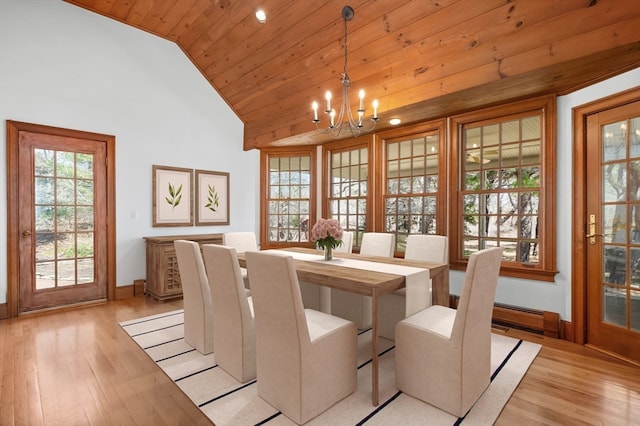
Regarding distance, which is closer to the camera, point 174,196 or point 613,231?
point 613,231

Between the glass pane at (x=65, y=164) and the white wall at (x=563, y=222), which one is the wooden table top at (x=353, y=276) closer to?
the white wall at (x=563, y=222)

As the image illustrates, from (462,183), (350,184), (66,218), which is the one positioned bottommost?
(66,218)

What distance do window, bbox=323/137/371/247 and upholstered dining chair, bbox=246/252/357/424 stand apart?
9.72ft

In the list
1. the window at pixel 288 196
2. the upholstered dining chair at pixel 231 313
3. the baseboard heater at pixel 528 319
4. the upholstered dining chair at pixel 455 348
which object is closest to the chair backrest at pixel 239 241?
the upholstered dining chair at pixel 231 313

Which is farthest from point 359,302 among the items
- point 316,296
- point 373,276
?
point 373,276

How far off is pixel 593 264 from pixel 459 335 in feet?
6.45

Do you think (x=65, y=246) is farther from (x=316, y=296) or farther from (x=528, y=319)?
(x=528, y=319)

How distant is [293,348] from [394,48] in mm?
2953

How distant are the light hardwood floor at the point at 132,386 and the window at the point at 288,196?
2.95m

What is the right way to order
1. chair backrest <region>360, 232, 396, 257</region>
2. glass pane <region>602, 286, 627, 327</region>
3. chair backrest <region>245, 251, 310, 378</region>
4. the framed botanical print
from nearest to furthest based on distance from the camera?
chair backrest <region>245, 251, 310, 378</region> → glass pane <region>602, 286, 627, 327</region> → chair backrest <region>360, 232, 396, 257</region> → the framed botanical print

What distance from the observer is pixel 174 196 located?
15.8 feet

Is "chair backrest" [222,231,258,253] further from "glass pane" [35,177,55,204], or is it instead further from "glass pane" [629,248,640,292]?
"glass pane" [629,248,640,292]

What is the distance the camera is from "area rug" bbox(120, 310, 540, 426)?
1.79m

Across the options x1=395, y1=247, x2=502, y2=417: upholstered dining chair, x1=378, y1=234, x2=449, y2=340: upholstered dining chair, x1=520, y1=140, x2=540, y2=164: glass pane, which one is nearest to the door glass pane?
x1=378, y1=234, x2=449, y2=340: upholstered dining chair
